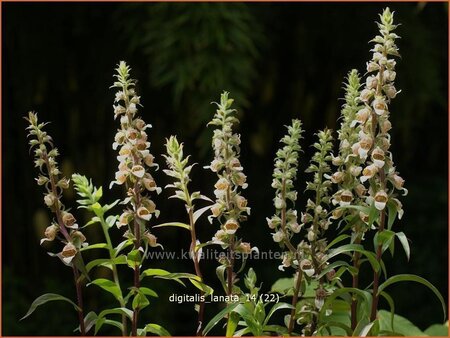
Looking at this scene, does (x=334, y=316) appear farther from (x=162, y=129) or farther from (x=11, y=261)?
(x=11, y=261)

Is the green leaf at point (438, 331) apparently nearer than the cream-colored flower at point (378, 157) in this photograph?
No

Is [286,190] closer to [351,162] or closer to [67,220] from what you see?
[351,162]

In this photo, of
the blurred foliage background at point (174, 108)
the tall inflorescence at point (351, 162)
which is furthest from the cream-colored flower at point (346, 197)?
the blurred foliage background at point (174, 108)

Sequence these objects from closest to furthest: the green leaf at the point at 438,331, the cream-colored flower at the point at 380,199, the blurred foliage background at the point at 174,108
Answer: the cream-colored flower at the point at 380,199 < the green leaf at the point at 438,331 < the blurred foliage background at the point at 174,108

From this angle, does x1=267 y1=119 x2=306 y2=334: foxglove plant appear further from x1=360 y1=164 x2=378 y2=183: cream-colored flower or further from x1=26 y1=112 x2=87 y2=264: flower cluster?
x1=26 y1=112 x2=87 y2=264: flower cluster

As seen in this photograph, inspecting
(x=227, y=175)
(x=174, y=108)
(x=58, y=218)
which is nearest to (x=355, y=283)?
(x=227, y=175)

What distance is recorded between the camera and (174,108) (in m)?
2.01

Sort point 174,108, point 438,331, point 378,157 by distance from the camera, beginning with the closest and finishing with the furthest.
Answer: point 378,157, point 438,331, point 174,108

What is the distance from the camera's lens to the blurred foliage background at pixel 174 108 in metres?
2.06

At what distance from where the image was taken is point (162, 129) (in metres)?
2.13

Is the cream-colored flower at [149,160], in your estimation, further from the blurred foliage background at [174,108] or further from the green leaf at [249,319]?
the blurred foliage background at [174,108]

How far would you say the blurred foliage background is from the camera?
2061 millimetres

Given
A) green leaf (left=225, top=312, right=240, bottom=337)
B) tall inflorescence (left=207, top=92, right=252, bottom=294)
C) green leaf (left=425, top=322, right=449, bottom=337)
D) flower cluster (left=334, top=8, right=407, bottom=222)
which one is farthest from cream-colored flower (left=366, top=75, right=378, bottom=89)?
green leaf (left=425, top=322, right=449, bottom=337)

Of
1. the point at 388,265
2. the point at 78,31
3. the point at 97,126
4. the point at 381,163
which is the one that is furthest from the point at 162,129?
the point at 381,163
